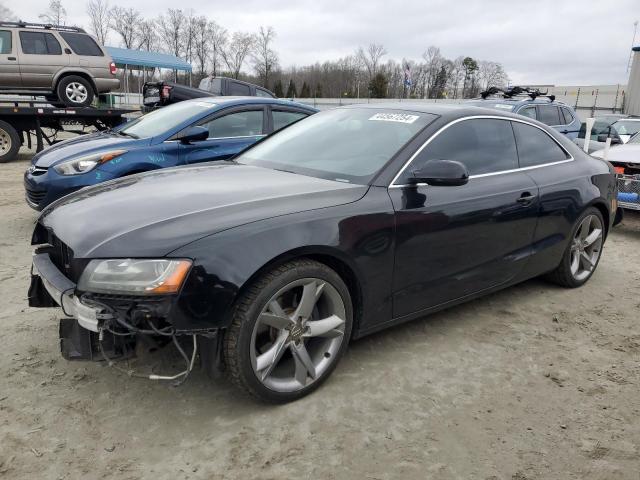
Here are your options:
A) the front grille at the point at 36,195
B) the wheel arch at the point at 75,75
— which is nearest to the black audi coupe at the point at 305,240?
the front grille at the point at 36,195

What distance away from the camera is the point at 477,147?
11.6 feet

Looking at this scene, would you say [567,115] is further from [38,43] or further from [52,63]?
[38,43]

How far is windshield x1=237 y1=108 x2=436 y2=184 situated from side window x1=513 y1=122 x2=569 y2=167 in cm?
93

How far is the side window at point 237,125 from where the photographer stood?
5934mm

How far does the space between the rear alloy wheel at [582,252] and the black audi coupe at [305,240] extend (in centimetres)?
29

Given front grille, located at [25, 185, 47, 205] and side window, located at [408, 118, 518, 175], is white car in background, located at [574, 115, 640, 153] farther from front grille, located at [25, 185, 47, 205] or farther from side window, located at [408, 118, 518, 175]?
front grille, located at [25, 185, 47, 205]

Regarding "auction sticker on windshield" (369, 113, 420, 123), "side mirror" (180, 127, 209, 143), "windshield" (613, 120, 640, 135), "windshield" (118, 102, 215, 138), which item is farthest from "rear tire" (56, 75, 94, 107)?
"windshield" (613, 120, 640, 135)

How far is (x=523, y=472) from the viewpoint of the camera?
89.0 inches

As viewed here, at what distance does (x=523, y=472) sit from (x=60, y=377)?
2.41 metres

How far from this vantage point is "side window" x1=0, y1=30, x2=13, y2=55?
490 inches

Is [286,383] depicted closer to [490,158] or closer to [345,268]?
[345,268]

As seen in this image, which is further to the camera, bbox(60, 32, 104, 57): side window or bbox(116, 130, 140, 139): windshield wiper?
bbox(60, 32, 104, 57): side window

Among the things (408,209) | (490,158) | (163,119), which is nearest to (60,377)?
(408,209)

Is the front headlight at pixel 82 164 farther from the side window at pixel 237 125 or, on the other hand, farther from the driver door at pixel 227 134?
the side window at pixel 237 125
